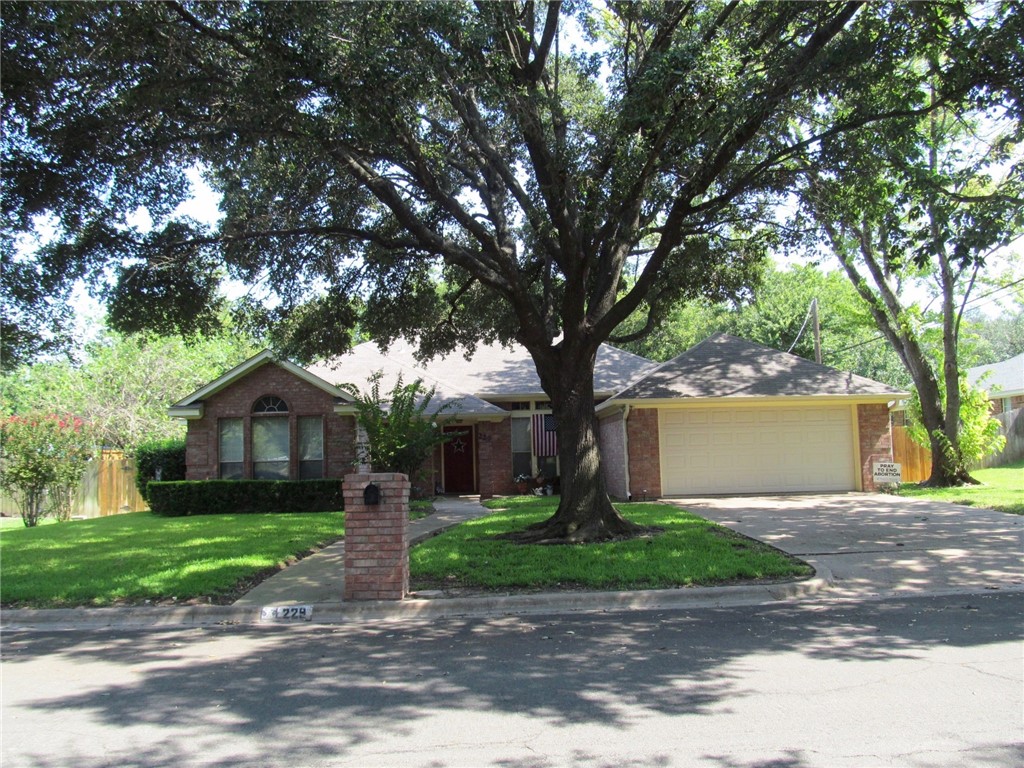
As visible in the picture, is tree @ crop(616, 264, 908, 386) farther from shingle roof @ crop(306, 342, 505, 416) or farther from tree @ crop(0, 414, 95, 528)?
tree @ crop(0, 414, 95, 528)

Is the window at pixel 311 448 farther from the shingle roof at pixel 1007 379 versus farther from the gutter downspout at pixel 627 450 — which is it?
the shingle roof at pixel 1007 379

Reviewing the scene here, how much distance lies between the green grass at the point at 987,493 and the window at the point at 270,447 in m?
15.7

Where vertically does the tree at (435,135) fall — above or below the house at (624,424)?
above

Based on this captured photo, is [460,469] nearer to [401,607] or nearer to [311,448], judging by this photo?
[311,448]

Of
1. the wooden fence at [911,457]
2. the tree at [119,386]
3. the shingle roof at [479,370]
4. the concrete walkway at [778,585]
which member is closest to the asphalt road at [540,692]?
the concrete walkway at [778,585]

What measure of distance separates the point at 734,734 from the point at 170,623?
6188mm

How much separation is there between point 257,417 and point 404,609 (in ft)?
45.3

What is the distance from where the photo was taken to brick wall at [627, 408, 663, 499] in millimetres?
18672

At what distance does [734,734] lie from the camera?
14.5 ft

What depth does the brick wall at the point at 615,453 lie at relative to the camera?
63.0 feet

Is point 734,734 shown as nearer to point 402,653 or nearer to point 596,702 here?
point 596,702

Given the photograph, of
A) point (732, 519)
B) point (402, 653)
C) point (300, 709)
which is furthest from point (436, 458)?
point (300, 709)

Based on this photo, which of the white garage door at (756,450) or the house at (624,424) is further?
the white garage door at (756,450)

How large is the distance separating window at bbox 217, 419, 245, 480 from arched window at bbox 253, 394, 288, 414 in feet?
2.04
